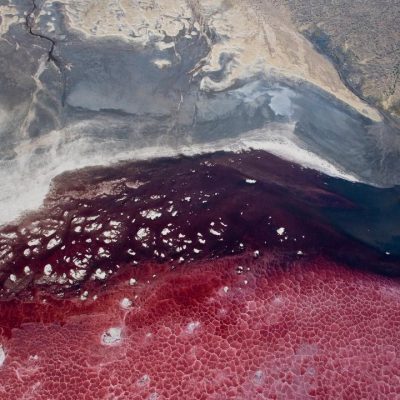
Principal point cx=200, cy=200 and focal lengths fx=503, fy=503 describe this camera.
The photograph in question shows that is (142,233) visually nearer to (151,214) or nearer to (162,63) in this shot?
(151,214)

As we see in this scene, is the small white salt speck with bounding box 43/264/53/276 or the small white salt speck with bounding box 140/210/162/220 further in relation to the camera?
the small white salt speck with bounding box 140/210/162/220

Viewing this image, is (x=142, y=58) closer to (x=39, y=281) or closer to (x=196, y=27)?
(x=196, y=27)

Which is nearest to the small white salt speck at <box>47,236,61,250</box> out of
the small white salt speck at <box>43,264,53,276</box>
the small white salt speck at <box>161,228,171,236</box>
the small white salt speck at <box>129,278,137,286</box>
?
the small white salt speck at <box>43,264,53,276</box>

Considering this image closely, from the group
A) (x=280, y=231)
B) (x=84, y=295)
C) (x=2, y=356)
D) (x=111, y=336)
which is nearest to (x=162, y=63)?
(x=280, y=231)

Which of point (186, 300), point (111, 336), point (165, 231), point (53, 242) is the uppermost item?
point (165, 231)

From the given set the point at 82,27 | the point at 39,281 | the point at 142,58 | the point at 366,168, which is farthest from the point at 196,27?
the point at 39,281

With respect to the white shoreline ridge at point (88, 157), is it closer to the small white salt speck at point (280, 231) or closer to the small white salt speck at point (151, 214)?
the small white salt speck at point (151, 214)

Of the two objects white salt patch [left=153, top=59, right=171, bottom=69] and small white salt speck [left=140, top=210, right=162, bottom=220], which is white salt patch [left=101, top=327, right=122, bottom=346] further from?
white salt patch [left=153, top=59, right=171, bottom=69]
